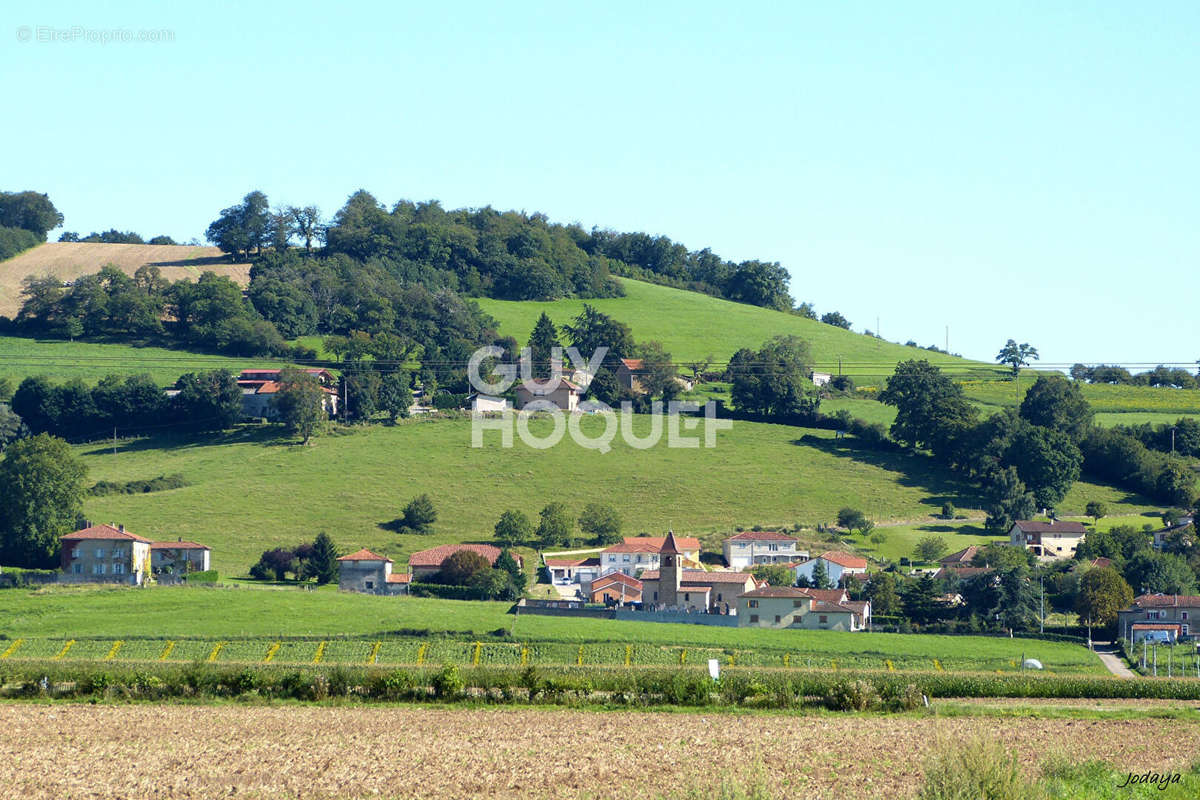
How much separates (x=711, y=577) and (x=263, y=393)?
2174 inches

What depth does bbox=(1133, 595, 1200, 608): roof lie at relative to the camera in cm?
7781

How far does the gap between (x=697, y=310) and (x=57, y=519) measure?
101 meters

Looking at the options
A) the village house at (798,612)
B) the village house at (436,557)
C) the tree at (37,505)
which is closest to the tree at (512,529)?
the village house at (436,557)

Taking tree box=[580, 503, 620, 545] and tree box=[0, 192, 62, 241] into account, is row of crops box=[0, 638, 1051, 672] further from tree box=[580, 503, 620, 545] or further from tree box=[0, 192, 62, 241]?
tree box=[0, 192, 62, 241]

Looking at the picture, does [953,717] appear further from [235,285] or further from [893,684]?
[235,285]

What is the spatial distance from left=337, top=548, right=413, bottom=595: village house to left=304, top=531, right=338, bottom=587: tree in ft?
2.37

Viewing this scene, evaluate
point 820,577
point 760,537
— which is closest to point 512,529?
point 760,537

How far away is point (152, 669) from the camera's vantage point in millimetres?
45344

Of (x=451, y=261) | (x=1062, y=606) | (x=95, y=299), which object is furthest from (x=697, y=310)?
(x=1062, y=606)

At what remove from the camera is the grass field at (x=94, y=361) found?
12975 cm

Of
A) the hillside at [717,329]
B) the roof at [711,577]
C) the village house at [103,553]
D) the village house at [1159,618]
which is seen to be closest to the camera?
the village house at [1159,618]

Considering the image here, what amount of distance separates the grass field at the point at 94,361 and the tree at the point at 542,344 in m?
25.1

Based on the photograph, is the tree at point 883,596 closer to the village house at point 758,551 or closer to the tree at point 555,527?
the village house at point 758,551

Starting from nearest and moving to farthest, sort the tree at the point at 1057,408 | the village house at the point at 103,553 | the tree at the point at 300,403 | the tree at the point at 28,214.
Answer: the village house at the point at 103,553
the tree at the point at 300,403
the tree at the point at 1057,408
the tree at the point at 28,214
